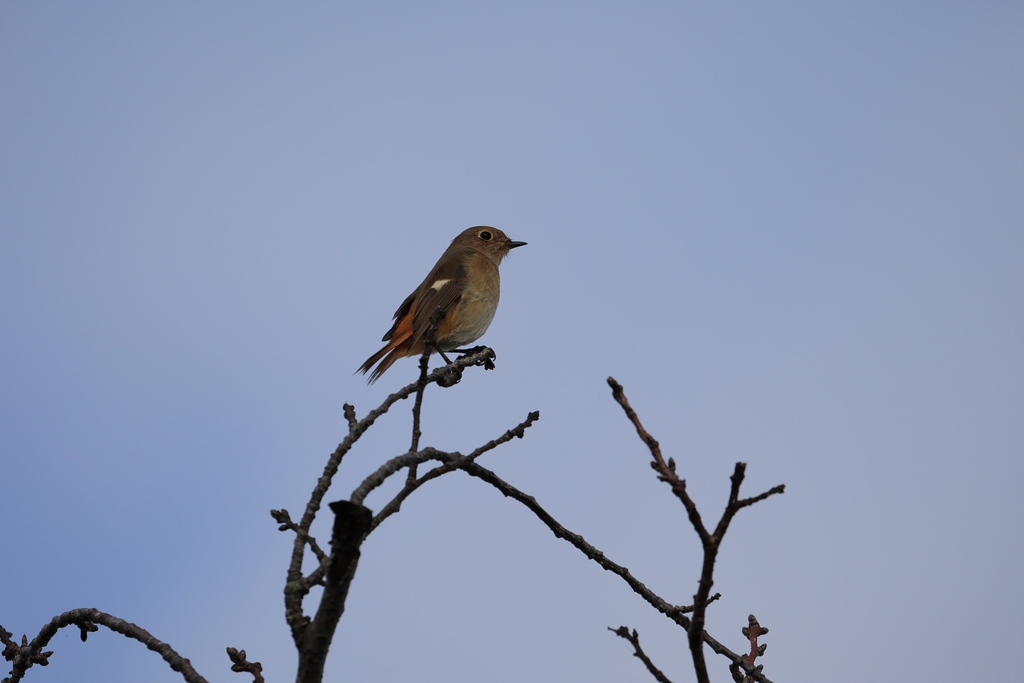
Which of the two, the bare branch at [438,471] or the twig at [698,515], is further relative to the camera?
the bare branch at [438,471]

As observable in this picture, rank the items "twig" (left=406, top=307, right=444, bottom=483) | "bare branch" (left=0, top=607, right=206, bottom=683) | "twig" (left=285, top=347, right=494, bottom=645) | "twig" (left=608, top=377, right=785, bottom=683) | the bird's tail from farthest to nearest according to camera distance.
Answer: the bird's tail
"twig" (left=406, top=307, right=444, bottom=483)
"bare branch" (left=0, top=607, right=206, bottom=683)
"twig" (left=285, top=347, right=494, bottom=645)
"twig" (left=608, top=377, right=785, bottom=683)

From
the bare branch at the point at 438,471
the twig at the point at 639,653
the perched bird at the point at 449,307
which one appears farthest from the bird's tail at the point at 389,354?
the twig at the point at 639,653

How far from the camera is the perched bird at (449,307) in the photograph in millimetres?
6379

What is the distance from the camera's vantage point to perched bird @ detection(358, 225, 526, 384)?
20.9ft

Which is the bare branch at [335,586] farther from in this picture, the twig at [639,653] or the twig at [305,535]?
the twig at [639,653]

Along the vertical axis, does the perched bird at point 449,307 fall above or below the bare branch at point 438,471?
above

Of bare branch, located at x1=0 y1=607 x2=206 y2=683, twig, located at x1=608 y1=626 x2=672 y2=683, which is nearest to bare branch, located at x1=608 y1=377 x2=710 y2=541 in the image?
twig, located at x1=608 y1=626 x2=672 y2=683

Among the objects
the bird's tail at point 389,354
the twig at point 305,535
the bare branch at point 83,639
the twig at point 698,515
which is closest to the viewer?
the twig at point 698,515

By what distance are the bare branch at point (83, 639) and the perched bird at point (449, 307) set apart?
326 cm

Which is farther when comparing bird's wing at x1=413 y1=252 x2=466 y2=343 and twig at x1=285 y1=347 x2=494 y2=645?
bird's wing at x1=413 y1=252 x2=466 y2=343

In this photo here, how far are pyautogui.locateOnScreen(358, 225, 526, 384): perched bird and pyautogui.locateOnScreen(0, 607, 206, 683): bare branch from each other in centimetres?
326

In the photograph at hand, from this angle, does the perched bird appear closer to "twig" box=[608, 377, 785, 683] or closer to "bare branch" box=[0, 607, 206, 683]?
"bare branch" box=[0, 607, 206, 683]

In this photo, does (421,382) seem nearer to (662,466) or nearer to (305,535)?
(305,535)

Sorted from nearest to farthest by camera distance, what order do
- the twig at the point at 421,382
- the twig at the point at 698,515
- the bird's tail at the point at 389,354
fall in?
the twig at the point at 698,515 → the twig at the point at 421,382 → the bird's tail at the point at 389,354
